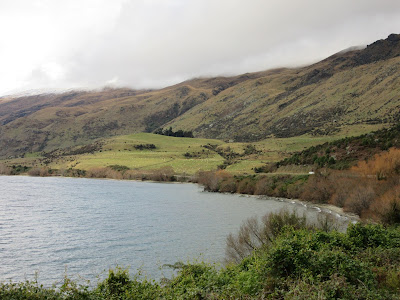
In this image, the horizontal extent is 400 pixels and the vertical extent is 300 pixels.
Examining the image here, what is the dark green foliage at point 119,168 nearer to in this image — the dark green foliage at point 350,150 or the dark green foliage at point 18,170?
the dark green foliage at point 18,170

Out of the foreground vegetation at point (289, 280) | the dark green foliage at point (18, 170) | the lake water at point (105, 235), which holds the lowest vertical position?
the lake water at point (105, 235)

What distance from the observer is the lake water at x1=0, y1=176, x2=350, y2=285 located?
32.5m

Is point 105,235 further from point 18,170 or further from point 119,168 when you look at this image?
point 18,170

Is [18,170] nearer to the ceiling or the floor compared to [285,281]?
nearer to the ceiling

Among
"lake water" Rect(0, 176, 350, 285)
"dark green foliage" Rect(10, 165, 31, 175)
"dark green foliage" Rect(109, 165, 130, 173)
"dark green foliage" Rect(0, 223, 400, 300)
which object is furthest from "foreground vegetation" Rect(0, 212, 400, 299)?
"dark green foliage" Rect(10, 165, 31, 175)

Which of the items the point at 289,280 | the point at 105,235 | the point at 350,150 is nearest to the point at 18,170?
the point at 105,235

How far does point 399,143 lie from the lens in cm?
7788

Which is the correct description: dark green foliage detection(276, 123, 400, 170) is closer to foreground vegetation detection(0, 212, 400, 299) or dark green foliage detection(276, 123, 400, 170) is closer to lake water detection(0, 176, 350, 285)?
lake water detection(0, 176, 350, 285)

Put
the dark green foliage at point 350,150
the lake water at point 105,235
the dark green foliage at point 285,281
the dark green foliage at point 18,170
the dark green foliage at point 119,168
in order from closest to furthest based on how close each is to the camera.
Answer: the dark green foliage at point 285,281 < the lake water at point 105,235 < the dark green foliage at point 350,150 < the dark green foliage at point 119,168 < the dark green foliage at point 18,170

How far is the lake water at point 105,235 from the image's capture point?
107ft

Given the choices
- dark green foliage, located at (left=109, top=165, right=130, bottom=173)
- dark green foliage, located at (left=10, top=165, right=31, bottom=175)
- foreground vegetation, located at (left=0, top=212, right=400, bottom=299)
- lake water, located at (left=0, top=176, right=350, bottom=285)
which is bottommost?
lake water, located at (left=0, top=176, right=350, bottom=285)

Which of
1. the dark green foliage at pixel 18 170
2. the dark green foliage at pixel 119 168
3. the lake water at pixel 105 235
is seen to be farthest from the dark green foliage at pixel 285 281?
the dark green foliage at pixel 18 170

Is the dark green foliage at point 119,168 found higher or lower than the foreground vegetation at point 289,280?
higher

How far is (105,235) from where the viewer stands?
46406 millimetres
